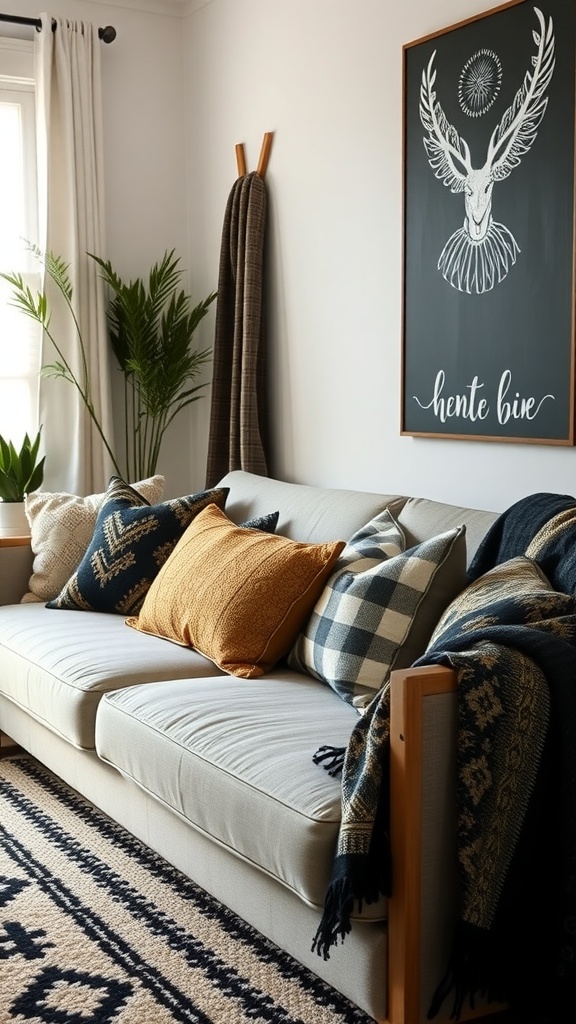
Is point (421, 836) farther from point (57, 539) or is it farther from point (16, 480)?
point (16, 480)

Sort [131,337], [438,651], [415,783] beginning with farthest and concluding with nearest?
[131,337], [438,651], [415,783]

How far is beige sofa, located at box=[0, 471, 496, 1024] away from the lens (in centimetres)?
176

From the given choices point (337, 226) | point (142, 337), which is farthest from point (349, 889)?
point (142, 337)

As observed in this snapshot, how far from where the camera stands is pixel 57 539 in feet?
11.9

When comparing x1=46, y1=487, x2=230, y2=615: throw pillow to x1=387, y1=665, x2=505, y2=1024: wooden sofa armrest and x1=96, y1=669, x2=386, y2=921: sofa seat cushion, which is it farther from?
x1=387, y1=665, x2=505, y2=1024: wooden sofa armrest

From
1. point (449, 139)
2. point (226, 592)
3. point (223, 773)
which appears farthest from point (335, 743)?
point (449, 139)

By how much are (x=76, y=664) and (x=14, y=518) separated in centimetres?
141

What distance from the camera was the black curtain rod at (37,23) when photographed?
4191mm

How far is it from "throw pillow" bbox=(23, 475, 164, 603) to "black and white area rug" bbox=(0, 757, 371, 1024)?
98 cm

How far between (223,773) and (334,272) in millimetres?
2088

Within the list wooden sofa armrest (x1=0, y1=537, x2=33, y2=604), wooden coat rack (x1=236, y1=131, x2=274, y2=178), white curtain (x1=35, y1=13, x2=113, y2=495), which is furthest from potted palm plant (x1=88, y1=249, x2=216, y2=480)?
wooden sofa armrest (x1=0, y1=537, x2=33, y2=604)

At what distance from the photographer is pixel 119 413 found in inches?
181

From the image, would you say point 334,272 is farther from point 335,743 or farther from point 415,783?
point 415,783

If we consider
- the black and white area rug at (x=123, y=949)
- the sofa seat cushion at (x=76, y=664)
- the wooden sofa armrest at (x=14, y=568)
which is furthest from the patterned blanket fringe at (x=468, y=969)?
the wooden sofa armrest at (x=14, y=568)
